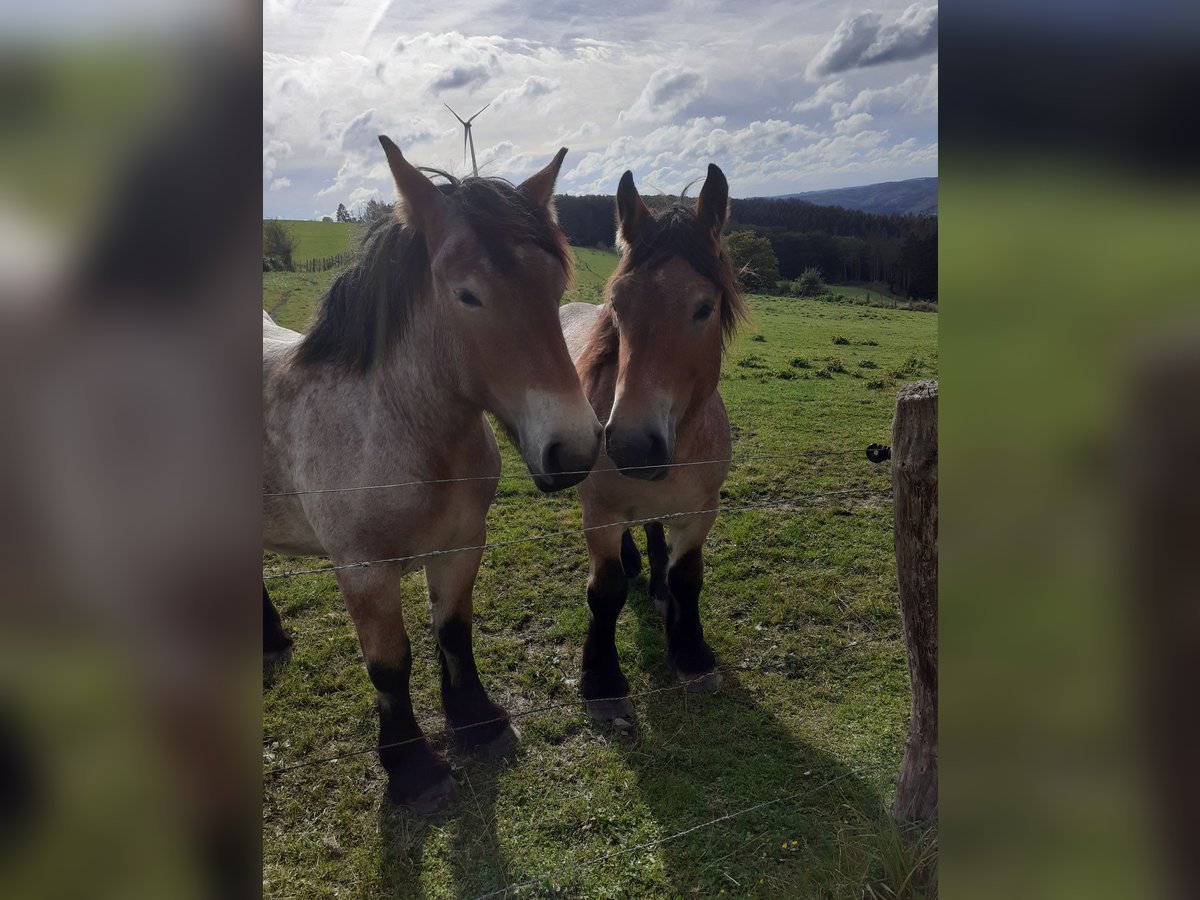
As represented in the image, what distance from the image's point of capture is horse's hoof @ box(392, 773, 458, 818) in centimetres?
253

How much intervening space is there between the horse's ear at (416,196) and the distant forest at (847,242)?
136 centimetres

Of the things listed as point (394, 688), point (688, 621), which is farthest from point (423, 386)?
point (688, 621)

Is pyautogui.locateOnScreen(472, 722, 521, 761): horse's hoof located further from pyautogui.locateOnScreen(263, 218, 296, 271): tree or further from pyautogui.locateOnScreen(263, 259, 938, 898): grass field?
pyautogui.locateOnScreen(263, 218, 296, 271): tree

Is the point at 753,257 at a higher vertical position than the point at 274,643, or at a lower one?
higher

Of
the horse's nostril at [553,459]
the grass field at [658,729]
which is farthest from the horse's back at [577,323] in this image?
the horse's nostril at [553,459]

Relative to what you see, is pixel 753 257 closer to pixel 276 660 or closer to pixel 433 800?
pixel 433 800

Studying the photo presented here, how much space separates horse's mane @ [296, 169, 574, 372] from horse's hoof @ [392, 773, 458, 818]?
1.56m

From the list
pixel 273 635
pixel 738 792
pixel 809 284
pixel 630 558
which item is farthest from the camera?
pixel 630 558

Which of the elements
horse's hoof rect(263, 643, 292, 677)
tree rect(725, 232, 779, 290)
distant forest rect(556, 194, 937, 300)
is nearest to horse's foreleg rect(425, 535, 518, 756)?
horse's hoof rect(263, 643, 292, 677)

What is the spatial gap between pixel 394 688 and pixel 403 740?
21 cm

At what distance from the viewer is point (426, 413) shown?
2.38m
